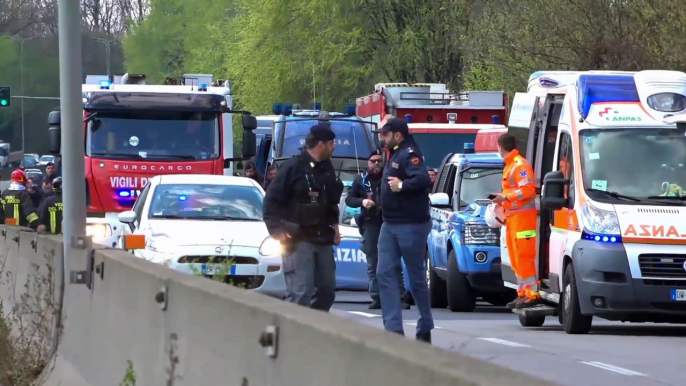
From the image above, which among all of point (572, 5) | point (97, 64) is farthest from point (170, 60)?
point (572, 5)

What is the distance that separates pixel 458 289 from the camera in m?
17.6

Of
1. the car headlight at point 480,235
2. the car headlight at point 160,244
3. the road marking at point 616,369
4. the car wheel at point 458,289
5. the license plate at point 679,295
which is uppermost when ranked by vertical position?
the car headlight at point 160,244

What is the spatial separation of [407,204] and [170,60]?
76372mm

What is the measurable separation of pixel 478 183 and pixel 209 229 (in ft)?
15.5

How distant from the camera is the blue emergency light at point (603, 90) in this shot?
1384 centimetres

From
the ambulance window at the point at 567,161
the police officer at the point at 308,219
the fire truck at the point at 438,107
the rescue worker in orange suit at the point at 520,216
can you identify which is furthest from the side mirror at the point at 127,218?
the fire truck at the point at 438,107

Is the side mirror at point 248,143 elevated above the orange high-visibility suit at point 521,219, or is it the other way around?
the side mirror at point 248,143

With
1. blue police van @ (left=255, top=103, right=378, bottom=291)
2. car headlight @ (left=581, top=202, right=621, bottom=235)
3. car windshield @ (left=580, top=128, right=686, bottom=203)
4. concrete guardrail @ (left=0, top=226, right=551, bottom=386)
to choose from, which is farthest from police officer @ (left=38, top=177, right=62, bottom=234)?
car headlight @ (left=581, top=202, right=621, bottom=235)

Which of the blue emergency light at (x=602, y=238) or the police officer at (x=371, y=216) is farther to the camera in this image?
the police officer at (x=371, y=216)

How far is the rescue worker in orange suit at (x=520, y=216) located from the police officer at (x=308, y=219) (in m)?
3.47

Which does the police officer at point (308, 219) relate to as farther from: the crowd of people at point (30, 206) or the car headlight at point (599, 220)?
the crowd of people at point (30, 206)

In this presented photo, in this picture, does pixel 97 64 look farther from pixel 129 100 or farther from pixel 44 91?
pixel 129 100

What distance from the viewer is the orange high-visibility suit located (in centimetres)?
1414

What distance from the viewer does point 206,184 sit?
54.4 ft
